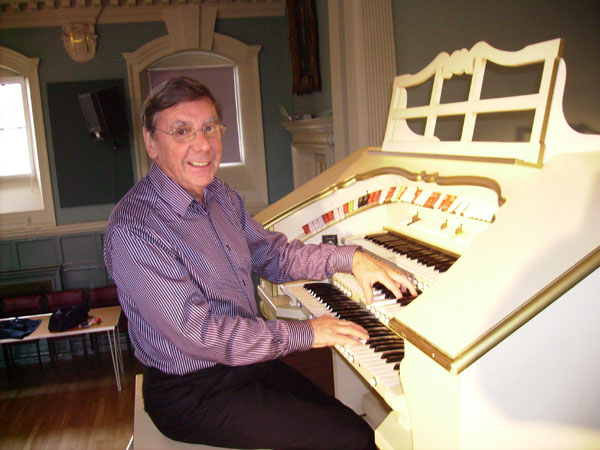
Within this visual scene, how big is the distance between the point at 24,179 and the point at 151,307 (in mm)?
5072

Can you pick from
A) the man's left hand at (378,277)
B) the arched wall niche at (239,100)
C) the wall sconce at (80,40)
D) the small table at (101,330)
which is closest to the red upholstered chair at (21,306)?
the small table at (101,330)

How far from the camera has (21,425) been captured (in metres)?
3.88

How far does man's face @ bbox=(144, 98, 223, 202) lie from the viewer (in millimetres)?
1688

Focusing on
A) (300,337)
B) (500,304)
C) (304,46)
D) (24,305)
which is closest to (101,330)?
(24,305)

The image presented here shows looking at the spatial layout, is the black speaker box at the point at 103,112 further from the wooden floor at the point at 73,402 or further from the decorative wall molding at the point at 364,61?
the decorative wall molding at the point at 364,61

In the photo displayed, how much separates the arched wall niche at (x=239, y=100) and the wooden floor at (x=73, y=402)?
2.08 m

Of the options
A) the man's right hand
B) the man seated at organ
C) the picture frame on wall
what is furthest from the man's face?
the picture frame on wall

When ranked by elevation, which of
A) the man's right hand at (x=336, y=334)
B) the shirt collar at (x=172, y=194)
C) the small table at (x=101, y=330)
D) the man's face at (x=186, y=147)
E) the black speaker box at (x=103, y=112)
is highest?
the black speaker box at (x=103, y=112)

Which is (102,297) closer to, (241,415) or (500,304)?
(241,415)

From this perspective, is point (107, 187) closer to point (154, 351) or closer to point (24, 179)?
point (24, 179)

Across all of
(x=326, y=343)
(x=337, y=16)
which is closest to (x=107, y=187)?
(x=337, y=16)

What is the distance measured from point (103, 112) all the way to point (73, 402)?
8.53ft

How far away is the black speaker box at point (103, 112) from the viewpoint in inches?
203

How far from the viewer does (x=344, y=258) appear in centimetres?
186
